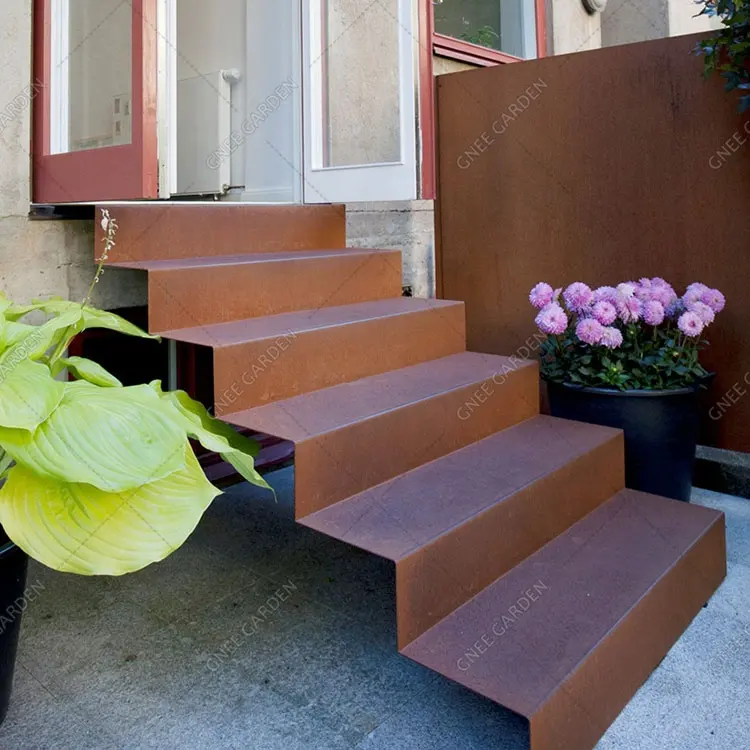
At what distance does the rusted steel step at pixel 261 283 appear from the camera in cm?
208

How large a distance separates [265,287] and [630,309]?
1.21m

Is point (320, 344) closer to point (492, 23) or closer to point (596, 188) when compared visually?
point (596, 188)

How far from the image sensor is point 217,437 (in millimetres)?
1495

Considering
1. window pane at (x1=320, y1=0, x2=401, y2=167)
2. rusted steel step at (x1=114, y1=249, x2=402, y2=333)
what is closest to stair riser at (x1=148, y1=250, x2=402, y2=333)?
rusted steel step at (x1=114, y1=249, x2=402, y2=333)

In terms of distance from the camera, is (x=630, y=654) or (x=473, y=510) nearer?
(x=630, y=654)

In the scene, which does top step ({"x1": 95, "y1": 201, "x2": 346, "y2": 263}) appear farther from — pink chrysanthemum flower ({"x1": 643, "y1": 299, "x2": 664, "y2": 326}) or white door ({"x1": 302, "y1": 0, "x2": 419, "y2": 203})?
pink chrysanthemum flower ({"x1": 643, "y1": 299, "x2": 664, "y2": 326})

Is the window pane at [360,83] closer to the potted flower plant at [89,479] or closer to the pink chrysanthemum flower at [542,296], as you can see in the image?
the pink chrysanthemum flower at [542,296]

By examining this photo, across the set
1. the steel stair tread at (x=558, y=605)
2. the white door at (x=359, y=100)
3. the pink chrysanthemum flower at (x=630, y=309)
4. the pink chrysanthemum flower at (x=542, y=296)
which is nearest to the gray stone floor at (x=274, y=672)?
the steel stair tread at (x=558, y=605)

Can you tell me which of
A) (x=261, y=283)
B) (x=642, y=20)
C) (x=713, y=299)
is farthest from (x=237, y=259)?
(x=642, y=20)

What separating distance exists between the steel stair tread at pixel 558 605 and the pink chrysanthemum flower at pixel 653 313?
0.65 m

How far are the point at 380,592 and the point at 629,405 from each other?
1.02 metres

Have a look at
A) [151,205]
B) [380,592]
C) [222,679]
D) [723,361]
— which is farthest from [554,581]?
[151,205]

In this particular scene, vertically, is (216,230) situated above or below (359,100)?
below

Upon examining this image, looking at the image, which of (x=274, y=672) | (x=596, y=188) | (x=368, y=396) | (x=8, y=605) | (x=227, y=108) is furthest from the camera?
(x=227, y=108)
